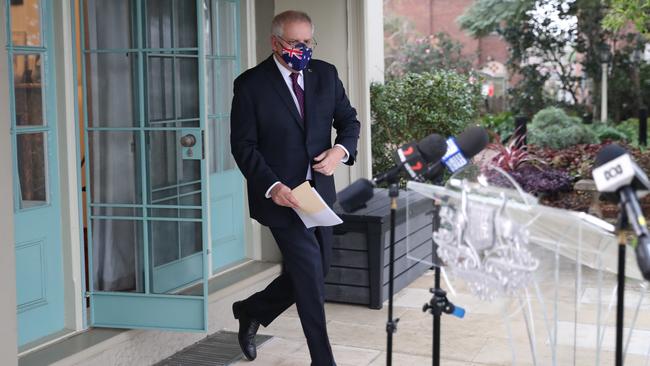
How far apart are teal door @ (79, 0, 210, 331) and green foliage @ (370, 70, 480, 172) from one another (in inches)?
129

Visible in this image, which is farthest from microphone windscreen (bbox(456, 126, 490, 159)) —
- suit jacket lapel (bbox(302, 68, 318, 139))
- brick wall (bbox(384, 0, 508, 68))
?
brick wall (bbox(384, 0, 508, 68))

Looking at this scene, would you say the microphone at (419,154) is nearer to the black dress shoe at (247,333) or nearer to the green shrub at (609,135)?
the black dress shoe at (247,333)

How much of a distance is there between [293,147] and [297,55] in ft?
1.40

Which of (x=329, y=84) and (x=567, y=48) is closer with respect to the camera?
(x=329, y=84)

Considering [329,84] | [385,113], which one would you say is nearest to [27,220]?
[329,84]

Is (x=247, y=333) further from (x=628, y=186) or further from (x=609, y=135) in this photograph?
(x=609, y=135)

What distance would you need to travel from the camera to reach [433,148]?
2789 mm

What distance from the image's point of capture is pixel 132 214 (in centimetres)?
457

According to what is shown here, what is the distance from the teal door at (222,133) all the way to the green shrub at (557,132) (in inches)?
336

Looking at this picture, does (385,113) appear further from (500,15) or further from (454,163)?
(500,15)

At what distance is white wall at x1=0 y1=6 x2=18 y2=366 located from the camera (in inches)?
133

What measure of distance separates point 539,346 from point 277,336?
7.20 feet

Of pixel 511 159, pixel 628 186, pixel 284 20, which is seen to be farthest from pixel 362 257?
pixel 511 159

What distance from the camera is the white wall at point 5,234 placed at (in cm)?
338
